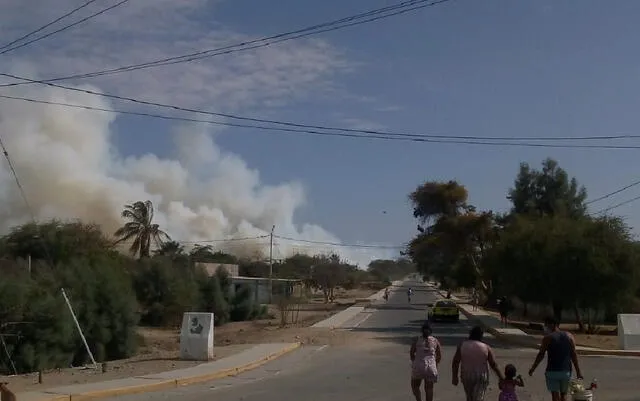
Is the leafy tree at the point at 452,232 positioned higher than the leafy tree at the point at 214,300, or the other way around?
the leafy tree at the point at 452,232

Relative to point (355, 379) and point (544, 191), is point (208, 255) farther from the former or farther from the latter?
point (355, 379)

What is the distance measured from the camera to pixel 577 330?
44812 millimetres

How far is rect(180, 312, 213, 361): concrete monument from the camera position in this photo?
25.4m

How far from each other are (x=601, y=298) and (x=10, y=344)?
79.8 ft

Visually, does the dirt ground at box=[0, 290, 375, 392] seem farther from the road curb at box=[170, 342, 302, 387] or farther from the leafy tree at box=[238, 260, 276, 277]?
the leafy tree at box=[238, 260, 276, 277]

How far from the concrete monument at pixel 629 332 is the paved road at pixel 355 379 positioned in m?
3.08

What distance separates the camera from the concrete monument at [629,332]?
3111 centimetres

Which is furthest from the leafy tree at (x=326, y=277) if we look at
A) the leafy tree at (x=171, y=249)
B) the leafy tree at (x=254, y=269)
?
the leafy tree at (x=254, y=269)

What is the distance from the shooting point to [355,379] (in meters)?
20.8

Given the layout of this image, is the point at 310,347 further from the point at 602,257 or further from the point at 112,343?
the point at 602,257

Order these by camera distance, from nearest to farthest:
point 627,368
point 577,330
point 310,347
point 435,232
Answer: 1. point 627,368
2. point 310,347
3. point 577,330
4. point 435,232

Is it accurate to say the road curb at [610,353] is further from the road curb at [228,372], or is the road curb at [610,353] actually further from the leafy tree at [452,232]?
the leafy tree at [452,232]

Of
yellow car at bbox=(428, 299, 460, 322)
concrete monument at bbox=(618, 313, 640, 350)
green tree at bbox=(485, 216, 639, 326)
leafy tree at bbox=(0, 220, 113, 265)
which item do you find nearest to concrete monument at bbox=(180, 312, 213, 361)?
concrete monument at bbox=(618, 313, 640, 350)

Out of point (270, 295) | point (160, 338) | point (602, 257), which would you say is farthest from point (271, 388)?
point (270, 295)
